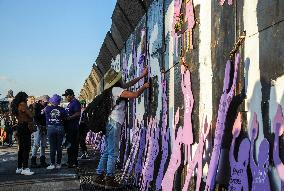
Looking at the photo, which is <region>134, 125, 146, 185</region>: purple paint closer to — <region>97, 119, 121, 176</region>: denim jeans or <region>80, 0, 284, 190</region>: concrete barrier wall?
<region>80, 0, 284, 190</region>: concrete barrier wall

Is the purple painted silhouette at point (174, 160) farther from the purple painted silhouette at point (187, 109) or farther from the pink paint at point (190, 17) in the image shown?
the pink paint at point (190, 17)

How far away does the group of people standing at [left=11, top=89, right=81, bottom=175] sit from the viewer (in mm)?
9273

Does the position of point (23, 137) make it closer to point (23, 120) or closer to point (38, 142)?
point (23, 120)

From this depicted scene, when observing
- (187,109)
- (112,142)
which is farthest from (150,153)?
(187,109)

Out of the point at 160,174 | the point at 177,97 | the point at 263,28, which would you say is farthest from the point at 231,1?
the point at 160,174

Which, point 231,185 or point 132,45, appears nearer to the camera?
point 231,185

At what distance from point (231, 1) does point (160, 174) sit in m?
3.02

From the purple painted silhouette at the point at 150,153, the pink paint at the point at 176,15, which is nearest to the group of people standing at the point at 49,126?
the purple painted silhouette at the point at 150,153

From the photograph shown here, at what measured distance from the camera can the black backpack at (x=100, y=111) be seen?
7.13 meters

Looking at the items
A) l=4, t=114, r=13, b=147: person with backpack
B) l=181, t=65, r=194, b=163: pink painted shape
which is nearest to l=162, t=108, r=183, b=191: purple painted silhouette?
l=181, t=65, r=194, b=163: pink painted shape

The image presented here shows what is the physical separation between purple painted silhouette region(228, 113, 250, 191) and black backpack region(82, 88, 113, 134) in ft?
13.1

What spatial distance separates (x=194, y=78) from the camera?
439 cm

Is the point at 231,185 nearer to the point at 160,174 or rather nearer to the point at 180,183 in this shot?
the point at 180,183

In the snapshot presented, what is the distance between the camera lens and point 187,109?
4.62 m
